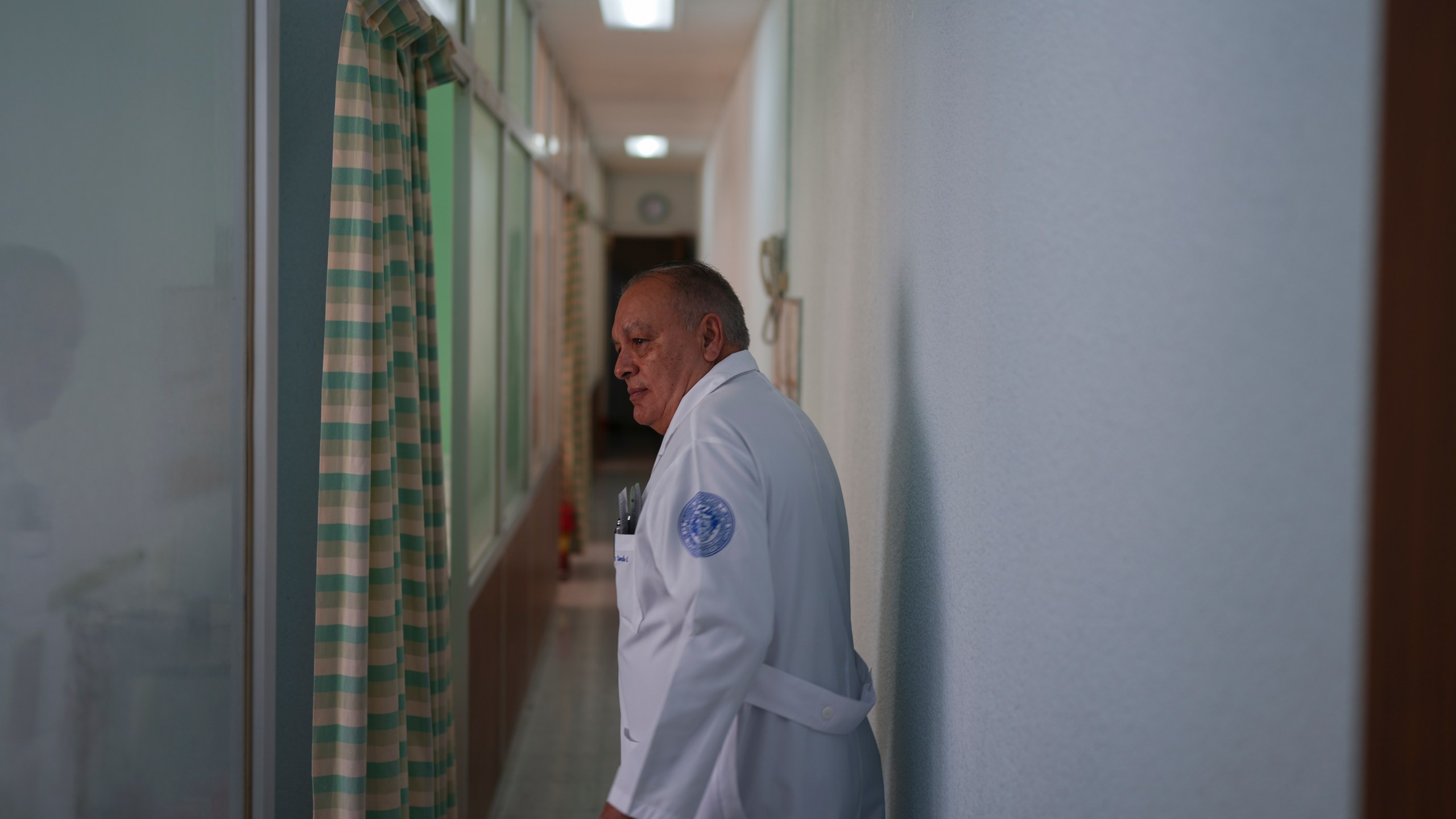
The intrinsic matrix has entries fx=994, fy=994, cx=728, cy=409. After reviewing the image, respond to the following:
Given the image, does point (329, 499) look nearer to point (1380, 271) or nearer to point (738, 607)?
point (738, 607)

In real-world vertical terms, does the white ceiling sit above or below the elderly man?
above

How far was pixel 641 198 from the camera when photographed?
12422 millimetres

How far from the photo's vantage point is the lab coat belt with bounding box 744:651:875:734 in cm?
154

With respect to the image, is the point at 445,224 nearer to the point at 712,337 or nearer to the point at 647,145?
the point at 712,337

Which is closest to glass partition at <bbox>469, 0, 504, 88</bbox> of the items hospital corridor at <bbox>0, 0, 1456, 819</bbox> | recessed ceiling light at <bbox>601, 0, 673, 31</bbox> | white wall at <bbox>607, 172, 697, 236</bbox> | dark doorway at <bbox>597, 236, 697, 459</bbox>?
hospital corridor at <bbox>0, 0, 1456, 819</bbox>

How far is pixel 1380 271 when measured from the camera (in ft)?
2.03

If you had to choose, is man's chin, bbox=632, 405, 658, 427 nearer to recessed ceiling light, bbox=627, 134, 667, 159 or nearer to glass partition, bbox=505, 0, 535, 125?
glass partition, bbox=505, 0, 535, 125

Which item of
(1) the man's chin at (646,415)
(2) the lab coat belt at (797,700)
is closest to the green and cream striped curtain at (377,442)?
(1) the man's chin at (646,415)

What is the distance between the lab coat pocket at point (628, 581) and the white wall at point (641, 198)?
11.0 metres

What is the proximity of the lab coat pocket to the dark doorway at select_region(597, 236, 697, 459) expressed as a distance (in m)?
10.6

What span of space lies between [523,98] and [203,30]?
10.7ft

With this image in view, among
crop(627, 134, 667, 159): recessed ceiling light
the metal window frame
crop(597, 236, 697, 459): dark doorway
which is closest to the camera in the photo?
the metal window frame

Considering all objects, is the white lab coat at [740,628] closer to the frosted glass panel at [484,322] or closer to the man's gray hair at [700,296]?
the man's gray hair at [700,296]

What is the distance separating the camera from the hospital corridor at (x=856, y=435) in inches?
25.5
